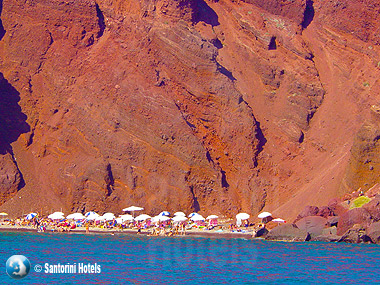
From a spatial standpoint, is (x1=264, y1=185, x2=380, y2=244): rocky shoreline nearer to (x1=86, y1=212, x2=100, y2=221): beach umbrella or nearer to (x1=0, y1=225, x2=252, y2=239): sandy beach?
(x1=0, y1=225, x2=252, y2=239): sandy beach

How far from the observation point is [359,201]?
5375 cm

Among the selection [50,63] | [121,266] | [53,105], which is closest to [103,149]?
[53,105]

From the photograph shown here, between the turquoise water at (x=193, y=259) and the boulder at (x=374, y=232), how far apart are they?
6.50 feet

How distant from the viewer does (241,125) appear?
69.4 meters

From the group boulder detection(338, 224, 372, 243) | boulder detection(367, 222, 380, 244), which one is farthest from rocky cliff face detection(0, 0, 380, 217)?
boulder detection(367, 222, 380, 244)

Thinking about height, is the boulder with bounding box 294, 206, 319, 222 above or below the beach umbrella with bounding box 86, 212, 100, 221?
below

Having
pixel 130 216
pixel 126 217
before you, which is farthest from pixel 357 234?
pixel 126 217

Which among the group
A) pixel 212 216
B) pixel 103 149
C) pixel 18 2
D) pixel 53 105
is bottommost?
pixel 212 216

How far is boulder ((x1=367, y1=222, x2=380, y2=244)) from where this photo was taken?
4847 cm

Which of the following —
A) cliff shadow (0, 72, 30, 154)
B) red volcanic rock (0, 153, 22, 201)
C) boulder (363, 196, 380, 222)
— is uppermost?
cliff shadow (0, 72, 30, 154)

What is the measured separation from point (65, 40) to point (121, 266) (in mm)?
49378

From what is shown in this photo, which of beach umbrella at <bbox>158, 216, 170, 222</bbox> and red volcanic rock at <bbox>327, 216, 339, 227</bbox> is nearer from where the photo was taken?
red volcanic rock at <bbox>327, 216, 339, 227</bbox>

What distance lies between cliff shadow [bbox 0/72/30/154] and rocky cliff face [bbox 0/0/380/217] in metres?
0.15

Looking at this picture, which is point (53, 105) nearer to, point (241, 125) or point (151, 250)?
point (241, 125)
